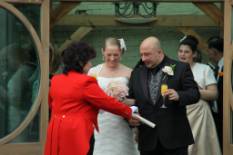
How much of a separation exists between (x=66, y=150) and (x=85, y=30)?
13.8ft

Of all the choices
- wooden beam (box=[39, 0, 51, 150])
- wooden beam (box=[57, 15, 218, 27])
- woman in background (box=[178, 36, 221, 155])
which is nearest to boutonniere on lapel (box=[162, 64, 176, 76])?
woman in background (box=[178, 36, 221, 155])

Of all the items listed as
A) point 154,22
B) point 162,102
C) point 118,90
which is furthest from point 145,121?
point 154,22

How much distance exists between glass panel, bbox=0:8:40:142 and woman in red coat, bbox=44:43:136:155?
1.54 metres

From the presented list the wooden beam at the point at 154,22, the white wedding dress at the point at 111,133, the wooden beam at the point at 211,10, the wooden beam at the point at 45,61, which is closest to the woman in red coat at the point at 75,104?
the white wedding dress at the point at 111,133

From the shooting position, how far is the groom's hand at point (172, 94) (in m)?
5.82

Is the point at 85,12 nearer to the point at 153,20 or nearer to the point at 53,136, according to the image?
the point at 153,20

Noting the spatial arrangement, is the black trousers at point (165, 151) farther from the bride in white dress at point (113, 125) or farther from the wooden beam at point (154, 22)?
the wooden beam at point (154, 22)

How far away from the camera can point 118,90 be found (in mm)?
6246

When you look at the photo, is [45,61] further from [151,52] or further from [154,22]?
[154,22]

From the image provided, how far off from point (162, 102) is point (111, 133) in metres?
0.71

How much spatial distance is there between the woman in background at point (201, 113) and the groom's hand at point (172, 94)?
1250 mm

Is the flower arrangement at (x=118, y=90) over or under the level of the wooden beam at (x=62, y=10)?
under

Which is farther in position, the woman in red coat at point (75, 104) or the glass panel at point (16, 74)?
the glass panel at point (16, 74)

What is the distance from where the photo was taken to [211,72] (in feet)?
23.3
